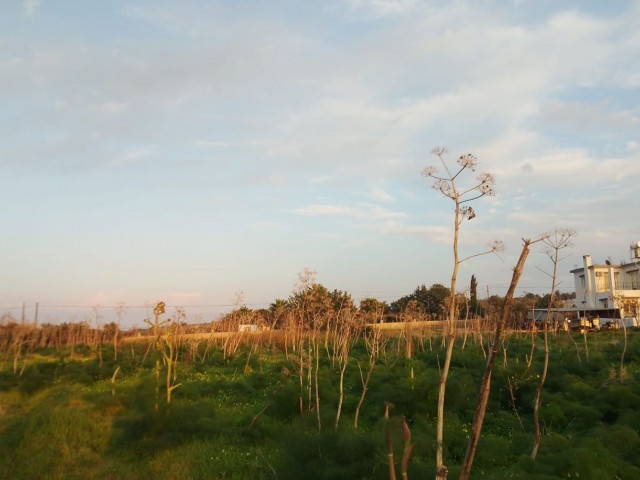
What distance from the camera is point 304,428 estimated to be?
29.2ft

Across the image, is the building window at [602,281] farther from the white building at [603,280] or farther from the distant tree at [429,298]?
the distant tree at [429,298]

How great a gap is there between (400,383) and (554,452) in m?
5.19

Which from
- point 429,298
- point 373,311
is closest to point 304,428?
point 373,311

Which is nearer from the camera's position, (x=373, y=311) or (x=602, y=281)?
(x=373, y=311)

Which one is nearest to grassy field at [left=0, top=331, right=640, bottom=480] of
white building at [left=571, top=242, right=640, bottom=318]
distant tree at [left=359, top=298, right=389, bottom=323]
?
distant tree at [left=359, top=298, right=389, bottom=323]

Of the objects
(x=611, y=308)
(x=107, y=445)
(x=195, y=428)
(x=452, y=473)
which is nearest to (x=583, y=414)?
(x=452, y=473)

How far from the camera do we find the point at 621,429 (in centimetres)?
833

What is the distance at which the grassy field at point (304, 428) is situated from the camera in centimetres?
701

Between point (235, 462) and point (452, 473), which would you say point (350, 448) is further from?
point (235, 462)

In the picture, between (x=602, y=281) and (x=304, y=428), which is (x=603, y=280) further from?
(x=304, y=428)

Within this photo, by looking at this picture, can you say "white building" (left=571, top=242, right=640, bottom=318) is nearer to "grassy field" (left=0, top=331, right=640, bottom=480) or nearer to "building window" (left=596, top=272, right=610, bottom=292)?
"building window" (left=596, top=272, right=610, bottom=292)

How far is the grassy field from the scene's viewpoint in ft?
23.0

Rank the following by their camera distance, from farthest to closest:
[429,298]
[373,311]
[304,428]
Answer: [429,298], [373,311], [304,428]

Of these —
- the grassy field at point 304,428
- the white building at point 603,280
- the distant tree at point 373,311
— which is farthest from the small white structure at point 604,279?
the grassy field at point 304,428
